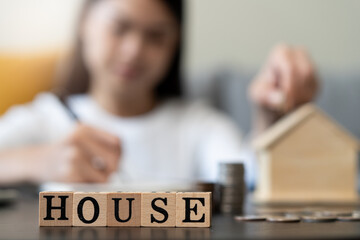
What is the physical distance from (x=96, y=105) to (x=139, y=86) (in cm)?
23

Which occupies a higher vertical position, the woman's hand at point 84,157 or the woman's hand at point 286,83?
the woman's hand at point 286,83

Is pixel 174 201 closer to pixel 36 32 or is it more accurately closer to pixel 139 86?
pixel 139 86

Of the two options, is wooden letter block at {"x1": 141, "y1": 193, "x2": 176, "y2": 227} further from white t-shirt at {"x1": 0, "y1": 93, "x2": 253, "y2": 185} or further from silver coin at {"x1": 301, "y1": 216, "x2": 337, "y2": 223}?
white t-shirt at {"x1": 0, "y1": 93, "x2": 253, "y2": 185}

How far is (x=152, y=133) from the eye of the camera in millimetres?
1990

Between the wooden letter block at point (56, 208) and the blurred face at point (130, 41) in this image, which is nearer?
the wooden letter block at point (56, 208)

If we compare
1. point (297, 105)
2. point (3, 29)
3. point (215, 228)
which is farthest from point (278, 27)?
point (215, 228)

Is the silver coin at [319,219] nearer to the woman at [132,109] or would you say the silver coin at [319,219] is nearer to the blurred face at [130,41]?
the woman at [132,109]

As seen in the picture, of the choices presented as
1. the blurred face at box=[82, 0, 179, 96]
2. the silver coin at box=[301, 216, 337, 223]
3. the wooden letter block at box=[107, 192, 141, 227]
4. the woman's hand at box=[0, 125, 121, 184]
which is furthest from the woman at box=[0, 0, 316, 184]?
the wooden letter block at box=[107, 192, 141, 227]

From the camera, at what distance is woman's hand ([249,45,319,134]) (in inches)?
49.2

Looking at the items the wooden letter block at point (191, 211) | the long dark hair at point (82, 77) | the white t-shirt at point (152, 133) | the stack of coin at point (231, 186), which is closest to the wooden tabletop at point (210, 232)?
the wooden letter block at point (191, 211)

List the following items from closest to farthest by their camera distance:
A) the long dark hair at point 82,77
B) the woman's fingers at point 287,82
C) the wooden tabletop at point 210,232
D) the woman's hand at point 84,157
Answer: the wooden tabletop at point 210,232 → the woman's fingers at point 287,82 → the woman's hand at point 84,157 → the long dark hair at point 82,77

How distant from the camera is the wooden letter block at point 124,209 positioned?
533 mm

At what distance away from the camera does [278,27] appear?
247 cm

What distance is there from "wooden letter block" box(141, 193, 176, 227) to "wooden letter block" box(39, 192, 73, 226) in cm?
8
